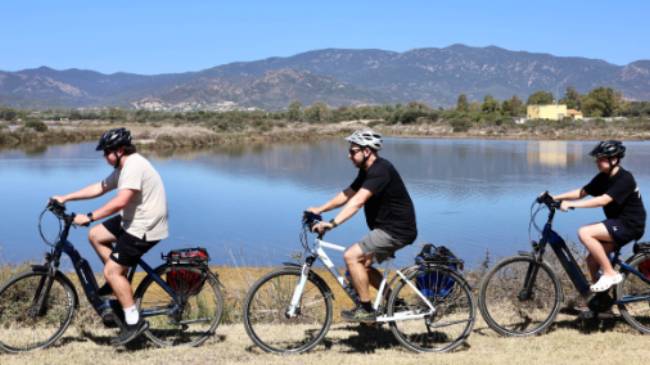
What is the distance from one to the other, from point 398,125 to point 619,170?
75847 mm

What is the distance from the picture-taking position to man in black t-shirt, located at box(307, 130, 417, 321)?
5.00 meters

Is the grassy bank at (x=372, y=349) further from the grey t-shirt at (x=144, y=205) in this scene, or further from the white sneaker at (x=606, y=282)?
the grey t-shirt at (x=144, y=205)

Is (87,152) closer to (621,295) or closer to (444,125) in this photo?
(621,295)

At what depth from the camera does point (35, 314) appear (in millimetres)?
5129

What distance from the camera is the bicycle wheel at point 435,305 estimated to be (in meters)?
5.23

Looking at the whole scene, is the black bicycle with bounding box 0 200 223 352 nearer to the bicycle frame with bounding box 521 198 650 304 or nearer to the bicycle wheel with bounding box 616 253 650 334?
the bicycle frame with bounding box 521 198 650 304

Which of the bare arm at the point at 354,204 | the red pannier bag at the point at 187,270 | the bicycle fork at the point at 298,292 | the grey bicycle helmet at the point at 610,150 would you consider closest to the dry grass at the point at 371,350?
the bicycle fork at the point at 298,292

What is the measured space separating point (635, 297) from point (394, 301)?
2.04 m

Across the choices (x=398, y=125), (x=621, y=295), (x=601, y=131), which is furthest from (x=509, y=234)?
(x=398, y=125)

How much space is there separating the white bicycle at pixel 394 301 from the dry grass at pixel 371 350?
143 mm

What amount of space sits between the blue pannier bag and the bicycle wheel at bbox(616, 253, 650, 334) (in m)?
1.44

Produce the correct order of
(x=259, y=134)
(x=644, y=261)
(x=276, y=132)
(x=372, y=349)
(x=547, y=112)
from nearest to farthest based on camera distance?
(x=372, y=349), (x=644, y=261), (x=259, y=134), (x=276, y=132), (x=547, y=112)

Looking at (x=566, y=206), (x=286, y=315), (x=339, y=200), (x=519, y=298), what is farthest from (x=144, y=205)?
(x=566, y=206)

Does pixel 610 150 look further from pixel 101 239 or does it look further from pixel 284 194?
pixel 284 194
